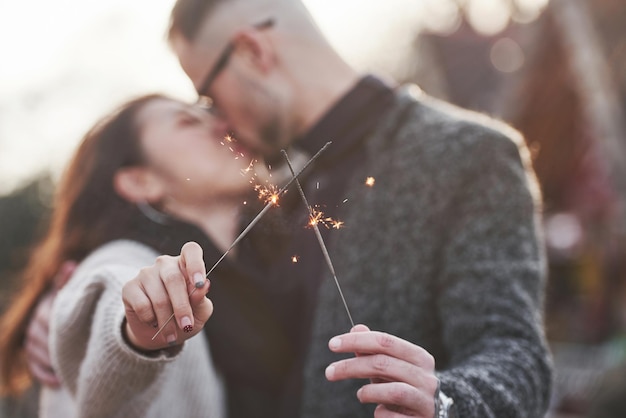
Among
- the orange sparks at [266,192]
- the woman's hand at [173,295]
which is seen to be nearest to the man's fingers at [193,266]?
the woman's hand at [173,295]

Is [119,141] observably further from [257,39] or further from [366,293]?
[366,293]

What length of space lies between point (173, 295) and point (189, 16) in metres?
0.97

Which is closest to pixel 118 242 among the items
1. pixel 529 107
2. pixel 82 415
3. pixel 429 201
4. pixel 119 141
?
pixel 119 141

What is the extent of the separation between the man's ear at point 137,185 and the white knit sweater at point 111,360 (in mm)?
112

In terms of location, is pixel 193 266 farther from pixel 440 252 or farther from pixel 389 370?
pixel 440 252

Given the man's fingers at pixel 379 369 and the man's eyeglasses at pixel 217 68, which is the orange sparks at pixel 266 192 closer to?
the man's fingers at pixel 379 369

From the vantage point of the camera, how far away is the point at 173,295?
87cm

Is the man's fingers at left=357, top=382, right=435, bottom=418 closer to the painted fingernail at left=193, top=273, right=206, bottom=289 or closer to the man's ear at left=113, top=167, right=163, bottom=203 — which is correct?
the painted fingernail at left=193, top=273, right=206, bottom=289

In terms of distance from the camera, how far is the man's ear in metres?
1.42

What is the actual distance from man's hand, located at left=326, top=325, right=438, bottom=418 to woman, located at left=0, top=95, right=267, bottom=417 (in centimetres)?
21

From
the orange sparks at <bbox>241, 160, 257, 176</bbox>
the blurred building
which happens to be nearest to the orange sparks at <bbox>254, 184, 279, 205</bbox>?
the orange sparks at <bbox>241, 160, 257, 176</bbox>

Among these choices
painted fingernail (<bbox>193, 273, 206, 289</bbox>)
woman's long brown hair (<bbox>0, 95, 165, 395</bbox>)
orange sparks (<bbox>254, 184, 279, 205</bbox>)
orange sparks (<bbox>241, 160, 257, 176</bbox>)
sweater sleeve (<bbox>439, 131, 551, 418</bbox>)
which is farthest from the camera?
woman's long brown hair (<bbox>0, 95, 165, 395</bbox>)

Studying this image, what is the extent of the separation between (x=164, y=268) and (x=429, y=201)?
877mm

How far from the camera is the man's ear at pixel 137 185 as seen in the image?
4.67ft
